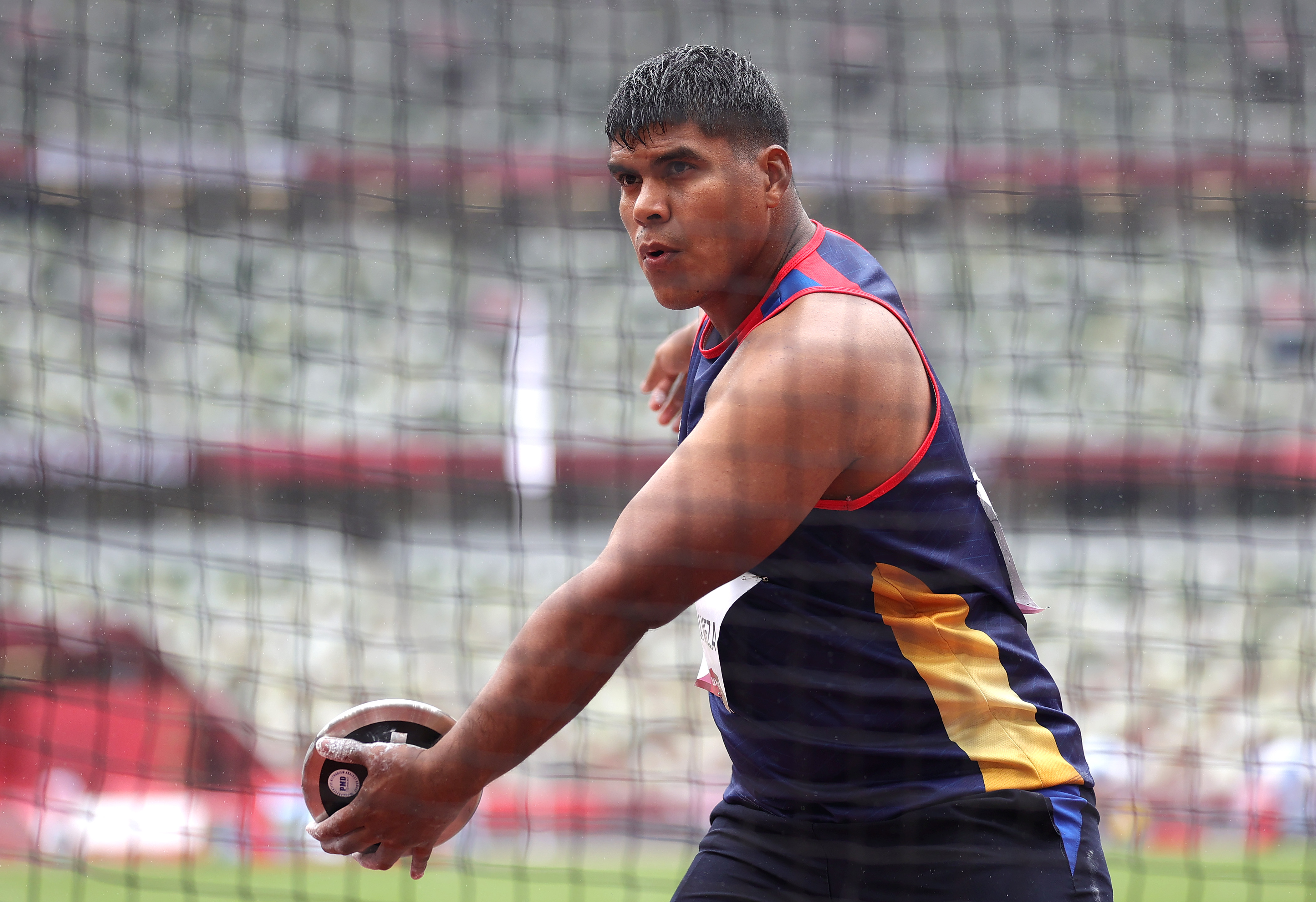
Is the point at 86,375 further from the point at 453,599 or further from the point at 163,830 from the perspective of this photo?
the point at 453,599

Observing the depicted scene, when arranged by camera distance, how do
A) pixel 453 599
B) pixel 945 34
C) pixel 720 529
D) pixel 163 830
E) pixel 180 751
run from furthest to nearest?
1. pixel 945 34
2. pixel 453 599
3. pixel 180 751
4. pixel 163 830
5. pixel 720 529

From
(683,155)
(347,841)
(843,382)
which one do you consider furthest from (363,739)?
(683,155)

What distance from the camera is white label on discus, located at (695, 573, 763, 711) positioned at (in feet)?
6.61

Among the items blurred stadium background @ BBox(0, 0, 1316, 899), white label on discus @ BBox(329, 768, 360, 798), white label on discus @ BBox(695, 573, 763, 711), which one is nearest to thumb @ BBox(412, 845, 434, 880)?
white label on discus @ BBox(329, 768, 360, 798)

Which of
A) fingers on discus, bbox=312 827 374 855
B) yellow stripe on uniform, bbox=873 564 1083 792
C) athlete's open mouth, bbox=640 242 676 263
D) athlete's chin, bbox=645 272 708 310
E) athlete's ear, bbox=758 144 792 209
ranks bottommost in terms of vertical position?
fingers on discus, bbox=312 827 374 855

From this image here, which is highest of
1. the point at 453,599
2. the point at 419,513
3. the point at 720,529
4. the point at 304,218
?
the point at 304,218

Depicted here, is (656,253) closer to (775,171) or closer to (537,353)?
(775,171)

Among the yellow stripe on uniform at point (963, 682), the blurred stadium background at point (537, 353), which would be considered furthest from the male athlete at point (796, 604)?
the blurred stadium background at point (537, 353)

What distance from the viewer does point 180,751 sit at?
7.37 meters

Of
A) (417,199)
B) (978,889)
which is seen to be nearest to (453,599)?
(417,199)

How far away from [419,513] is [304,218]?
3008 millimetres

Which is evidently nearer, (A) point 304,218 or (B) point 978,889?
(B) point 978,889

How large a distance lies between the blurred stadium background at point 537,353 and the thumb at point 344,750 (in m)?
5.29

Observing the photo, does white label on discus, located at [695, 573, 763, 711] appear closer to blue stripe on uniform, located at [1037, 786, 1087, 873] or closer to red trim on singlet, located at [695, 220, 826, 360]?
red trim on singlet, located at [695, 220, 826, 360]
